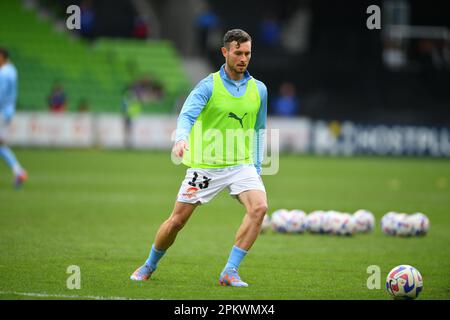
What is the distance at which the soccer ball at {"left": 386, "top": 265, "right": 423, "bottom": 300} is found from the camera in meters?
9.11

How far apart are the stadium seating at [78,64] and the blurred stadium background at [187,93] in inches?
2.4

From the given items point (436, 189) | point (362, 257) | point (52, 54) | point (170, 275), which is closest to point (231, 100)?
point (170, 275)

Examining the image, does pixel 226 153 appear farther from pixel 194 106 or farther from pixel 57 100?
pixel 57 100

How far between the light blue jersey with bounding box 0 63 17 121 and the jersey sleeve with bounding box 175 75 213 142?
11591 mm

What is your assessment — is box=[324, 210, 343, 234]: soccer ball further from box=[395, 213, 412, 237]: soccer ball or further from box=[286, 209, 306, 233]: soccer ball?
box=[395, 213, 412, 237]: soccer ball

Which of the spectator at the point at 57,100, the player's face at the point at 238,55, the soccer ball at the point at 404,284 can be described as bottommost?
the soccer ball at the point at 404,284

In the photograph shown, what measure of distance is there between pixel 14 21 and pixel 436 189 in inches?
906

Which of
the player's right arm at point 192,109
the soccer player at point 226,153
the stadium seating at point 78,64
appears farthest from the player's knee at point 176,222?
the stadium seating at point 78,64

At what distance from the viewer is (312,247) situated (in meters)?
13.4

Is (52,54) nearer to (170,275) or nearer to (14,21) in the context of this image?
(14,21)

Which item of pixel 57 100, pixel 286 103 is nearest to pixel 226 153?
pixel 57 100

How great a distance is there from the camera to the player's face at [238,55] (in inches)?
380

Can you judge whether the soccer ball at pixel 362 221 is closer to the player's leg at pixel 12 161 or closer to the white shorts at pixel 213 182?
the white shorts at pixel 213 182

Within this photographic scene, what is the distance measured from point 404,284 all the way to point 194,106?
2.71 metres
